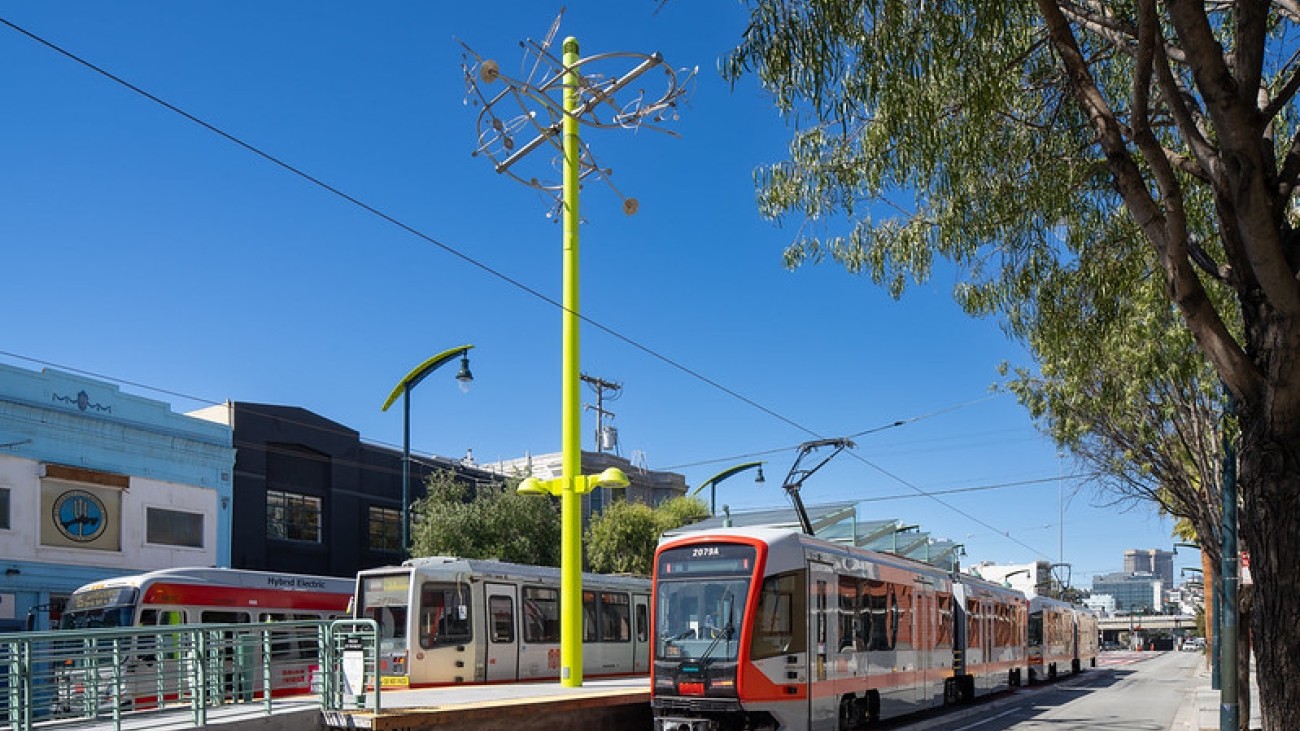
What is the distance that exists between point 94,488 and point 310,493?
30.8ft

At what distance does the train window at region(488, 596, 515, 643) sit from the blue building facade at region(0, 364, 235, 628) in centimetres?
1487

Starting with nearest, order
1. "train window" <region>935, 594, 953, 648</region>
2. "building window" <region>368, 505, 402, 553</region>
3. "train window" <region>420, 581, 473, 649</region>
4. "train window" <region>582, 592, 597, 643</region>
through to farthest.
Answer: "train window" <region>420, 581, 473, 649</region> → "train window" <region>582, 592, 597, 643</region> → "train window" <region>935, 594, 953, 648</region> → "building window" <region>368, 505, 402, 553</region>

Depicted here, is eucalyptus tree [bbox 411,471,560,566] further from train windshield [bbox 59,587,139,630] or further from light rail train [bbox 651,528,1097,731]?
light rail train [bbox 651,528,1097,731]

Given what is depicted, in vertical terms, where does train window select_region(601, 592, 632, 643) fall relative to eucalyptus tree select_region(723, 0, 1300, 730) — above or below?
below

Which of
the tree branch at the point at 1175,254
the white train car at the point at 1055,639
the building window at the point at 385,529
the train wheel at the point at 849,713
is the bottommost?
the white train car at the point at 1055,639

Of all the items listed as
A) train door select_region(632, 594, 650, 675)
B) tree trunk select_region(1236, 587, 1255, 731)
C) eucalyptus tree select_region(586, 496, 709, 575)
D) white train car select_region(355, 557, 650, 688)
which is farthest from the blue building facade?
tree trunk select_region(1236, 587, 1255, 731)

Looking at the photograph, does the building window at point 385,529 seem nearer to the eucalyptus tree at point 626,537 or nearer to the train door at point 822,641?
the eucalyptus tree at point 626,537

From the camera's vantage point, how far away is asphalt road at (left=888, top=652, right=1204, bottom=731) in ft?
75.3

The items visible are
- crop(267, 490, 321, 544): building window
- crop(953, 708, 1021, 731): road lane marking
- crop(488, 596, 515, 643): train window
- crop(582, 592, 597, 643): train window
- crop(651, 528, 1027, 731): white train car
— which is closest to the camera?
crop(651, 528, 1027, 731): white train car

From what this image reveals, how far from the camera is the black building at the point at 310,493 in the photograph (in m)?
38.5

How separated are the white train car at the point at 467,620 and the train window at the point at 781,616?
6.79 meters

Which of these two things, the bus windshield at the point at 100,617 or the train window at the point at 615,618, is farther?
the train window at the point at 615,618

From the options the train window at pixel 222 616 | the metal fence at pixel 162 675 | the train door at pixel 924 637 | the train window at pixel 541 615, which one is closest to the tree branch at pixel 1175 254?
the metal fence at pixel 162 675

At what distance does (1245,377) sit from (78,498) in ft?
104
